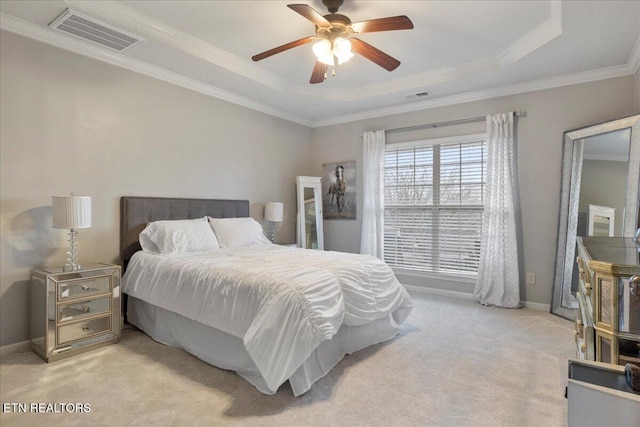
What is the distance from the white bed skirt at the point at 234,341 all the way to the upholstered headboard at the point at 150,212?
548 mm

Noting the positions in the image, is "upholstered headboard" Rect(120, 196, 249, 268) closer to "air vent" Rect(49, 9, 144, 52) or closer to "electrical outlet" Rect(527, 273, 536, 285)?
"air vent" Rect(49, 9, 144, 52)

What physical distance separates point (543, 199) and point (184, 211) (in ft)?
13.6

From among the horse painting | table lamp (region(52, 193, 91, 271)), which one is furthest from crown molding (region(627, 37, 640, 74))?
table lamp (region(52, 193, 91, 271))

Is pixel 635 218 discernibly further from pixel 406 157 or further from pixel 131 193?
pixel 131 193

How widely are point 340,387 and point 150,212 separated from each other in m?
2.63

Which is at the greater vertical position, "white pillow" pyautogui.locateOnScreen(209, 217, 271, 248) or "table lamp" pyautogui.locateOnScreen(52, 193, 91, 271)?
"table lamp" pyautogui.locateOnScreen(52, 193, 91, 271)

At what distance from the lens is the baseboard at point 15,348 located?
2707 millimetres

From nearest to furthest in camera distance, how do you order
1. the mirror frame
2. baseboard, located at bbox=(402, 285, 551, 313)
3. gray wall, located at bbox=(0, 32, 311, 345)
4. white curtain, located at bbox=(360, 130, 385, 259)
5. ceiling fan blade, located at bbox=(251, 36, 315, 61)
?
ceiling fan blade, located at bbox=(251, 36, 315, 61) < gray wall, located at bbox=(0, 32, 311, 345) < baseboard, located at bbox=(402, 285, 551, 313) < white curtain, located at bbox=(360, 130, 385, 259) < the mirror frame

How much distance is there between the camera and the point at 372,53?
2730 millimetres

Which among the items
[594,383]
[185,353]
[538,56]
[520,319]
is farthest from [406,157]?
[594,383]

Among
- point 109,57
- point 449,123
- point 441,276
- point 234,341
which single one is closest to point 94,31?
point 109,57

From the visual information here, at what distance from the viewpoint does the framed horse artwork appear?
5.46 m

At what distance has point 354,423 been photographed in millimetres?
1854

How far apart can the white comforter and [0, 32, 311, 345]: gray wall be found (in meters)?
0.74
